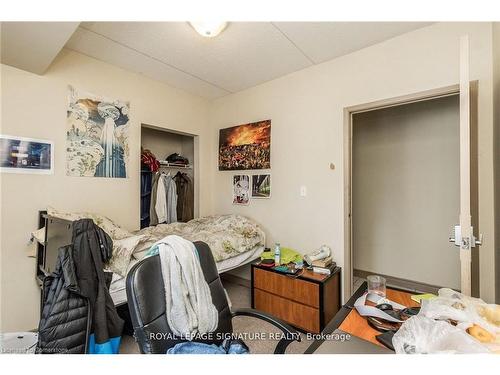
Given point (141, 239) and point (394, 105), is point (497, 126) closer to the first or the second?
point (394, 105)

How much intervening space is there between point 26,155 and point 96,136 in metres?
0.59

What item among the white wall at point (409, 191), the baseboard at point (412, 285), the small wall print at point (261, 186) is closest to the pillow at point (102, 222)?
the small wall print at point (261, 186)

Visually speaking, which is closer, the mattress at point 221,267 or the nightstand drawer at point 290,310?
the mattress at point 221,267

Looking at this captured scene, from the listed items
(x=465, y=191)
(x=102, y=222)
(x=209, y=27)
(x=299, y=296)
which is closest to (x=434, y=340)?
(x=465, y=191)

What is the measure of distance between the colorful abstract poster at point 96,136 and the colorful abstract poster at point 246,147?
1.26 metres

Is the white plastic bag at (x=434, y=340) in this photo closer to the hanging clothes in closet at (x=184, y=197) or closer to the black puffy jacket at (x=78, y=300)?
the black puffy jacket at (x=78, y=300)

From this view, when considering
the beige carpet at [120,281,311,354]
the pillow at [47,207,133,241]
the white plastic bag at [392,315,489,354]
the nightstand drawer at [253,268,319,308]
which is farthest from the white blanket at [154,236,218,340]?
the pillow at [47,207,133,241]

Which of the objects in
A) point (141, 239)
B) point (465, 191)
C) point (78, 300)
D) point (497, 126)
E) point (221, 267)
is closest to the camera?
point (465, 191)

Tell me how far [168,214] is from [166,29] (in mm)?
2163

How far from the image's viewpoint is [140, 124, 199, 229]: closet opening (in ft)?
10.3

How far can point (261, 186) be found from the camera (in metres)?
3.03

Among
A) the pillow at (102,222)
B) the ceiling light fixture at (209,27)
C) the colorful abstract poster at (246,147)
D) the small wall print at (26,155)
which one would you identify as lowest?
the pillow at (102,222)

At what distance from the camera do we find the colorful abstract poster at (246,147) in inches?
117
